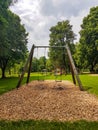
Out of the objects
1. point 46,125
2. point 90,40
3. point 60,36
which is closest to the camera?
point 46,125

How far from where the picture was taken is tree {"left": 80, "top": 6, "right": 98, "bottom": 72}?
44.6 metres

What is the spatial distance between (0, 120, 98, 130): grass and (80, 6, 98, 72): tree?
3867 cm

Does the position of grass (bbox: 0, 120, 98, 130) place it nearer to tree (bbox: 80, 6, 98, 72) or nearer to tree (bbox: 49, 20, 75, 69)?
tree (bbox: 80, 6, 98, 72)

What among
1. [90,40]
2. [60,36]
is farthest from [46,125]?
[60,36]

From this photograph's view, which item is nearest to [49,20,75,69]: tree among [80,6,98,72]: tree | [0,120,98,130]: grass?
[80,6,98,72]: tree

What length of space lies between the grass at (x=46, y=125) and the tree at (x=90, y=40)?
127 feet

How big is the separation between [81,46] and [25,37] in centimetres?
1175

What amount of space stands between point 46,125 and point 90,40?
41118 millimetres

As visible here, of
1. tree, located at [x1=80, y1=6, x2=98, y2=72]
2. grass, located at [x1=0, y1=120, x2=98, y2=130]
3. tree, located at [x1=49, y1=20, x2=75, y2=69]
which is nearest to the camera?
grass, located at [x1=0, y1=120, x2=98, y2=130]

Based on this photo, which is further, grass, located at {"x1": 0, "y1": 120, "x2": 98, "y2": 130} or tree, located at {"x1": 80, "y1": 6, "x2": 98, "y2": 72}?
tree, located at {"x1": 80, "y1": 6, "x2": 98, "y2": 72}

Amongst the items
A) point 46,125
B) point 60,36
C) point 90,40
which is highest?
point 60,36

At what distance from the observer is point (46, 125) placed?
19.4 ft

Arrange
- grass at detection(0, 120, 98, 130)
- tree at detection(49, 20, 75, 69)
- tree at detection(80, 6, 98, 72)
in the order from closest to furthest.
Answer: grass at detection(0, 120, 98, 130), tree at detection(80, 6, 98, 72), tree at detection(49, 20, 75, 69)

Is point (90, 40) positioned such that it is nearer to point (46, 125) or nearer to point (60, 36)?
point (60, 36)
